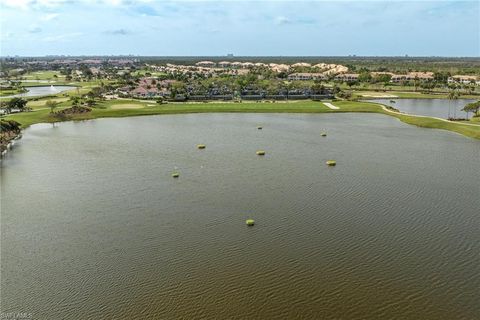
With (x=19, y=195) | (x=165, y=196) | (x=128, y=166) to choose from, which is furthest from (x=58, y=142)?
(x=165, y=196)

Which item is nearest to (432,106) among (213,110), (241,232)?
(213,110)

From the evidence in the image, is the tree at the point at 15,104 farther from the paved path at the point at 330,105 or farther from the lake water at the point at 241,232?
the paved path at the point at 330,105

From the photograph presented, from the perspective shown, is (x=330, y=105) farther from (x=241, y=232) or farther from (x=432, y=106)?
(x=241, y=232)

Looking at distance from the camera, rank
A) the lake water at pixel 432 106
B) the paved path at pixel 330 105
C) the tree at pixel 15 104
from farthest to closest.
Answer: the paved path at pixel 330 105
the lake water at pixel 432 106
the tree at pixel 15 104

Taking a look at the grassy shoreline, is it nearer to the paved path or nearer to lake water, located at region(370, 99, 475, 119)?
the paved path

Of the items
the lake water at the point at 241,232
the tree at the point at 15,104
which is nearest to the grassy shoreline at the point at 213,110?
the tree at the point at 15,104

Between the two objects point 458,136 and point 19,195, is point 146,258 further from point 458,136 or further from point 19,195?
point 458,136
